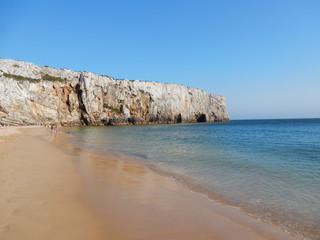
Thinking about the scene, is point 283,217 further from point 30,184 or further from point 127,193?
point 30,184

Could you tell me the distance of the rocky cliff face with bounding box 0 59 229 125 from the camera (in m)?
52.6

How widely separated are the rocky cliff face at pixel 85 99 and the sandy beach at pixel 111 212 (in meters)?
49.8

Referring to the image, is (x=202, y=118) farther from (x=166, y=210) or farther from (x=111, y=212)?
(x=111, y=212)

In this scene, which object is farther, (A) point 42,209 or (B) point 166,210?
(B) point 166,210

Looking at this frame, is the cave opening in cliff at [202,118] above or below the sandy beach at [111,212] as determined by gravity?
above

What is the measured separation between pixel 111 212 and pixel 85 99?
63.6m

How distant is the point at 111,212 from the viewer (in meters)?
4.59

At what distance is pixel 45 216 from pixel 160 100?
76.1m

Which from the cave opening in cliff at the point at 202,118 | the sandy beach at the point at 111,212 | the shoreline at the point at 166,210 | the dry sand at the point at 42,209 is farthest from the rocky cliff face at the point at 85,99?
the shoreline at the point at 166,210

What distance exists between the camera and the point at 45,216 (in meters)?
4.11

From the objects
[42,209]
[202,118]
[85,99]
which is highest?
[85,99]

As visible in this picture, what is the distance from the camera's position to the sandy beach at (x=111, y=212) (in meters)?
3.70

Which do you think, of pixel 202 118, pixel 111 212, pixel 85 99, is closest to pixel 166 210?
pixel 111 212

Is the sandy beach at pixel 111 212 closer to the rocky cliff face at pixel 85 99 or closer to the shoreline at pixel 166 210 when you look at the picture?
the shoreline at pixel 166 210
